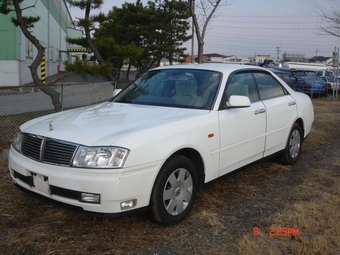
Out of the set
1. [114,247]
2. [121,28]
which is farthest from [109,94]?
[121,28]

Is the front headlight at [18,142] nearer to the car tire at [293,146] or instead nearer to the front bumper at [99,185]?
the front bumper at [99,185]

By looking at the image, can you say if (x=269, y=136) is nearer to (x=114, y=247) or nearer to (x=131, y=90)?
(x=131, y=90)

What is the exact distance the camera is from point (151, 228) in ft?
11.3

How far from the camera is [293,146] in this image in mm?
5566

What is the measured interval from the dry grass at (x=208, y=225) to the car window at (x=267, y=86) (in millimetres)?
1172

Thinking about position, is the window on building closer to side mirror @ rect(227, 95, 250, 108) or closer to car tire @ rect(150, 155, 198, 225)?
side mirror @ rect(227, 95, 250, 108)

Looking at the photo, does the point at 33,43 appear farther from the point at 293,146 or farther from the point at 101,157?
the point at 101,157

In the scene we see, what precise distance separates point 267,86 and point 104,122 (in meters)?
2.58

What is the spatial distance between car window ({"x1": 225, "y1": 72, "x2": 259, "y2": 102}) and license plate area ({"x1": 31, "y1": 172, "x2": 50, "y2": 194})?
210cm

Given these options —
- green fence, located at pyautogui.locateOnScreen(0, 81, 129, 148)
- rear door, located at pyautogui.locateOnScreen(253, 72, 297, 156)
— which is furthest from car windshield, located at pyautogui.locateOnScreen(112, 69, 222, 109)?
green fence, located at pyautogui.locateOnScreen(0, 81, 129, 148)

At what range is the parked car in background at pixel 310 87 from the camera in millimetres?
21609

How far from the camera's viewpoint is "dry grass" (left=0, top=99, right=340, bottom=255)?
3.09 meters
